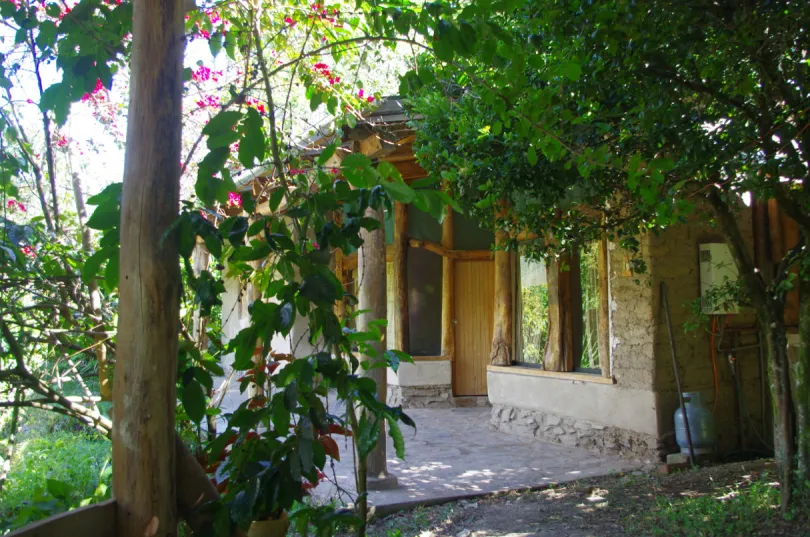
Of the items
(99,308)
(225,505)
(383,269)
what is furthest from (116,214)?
(383,269)

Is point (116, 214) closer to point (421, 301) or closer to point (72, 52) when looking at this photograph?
point (72, 52)

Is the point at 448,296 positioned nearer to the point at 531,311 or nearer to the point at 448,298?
the point at 448,298

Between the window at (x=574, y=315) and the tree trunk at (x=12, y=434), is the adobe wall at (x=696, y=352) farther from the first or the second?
the tree trunk at (x=12, y=434)

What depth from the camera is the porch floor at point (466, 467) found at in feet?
18.1

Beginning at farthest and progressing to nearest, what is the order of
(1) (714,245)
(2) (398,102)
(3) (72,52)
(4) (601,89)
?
1. (1) (714,245)
2. (2) (398,102)
3. (4) (601,89)
4. (3) (72,52)

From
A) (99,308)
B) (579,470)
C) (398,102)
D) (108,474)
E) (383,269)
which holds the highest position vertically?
(398,102)

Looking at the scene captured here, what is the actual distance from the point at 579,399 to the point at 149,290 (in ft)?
21.4

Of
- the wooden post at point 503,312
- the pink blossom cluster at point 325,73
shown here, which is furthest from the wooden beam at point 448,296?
the pink blossom cluster at point 325,73

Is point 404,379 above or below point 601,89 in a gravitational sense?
below

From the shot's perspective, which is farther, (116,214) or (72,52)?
(72,52)

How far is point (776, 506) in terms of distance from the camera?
14.9 feet

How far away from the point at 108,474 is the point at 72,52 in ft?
11.2

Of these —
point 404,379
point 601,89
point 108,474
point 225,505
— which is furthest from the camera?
point 404,379

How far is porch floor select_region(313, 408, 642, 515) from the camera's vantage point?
18.1 feet
